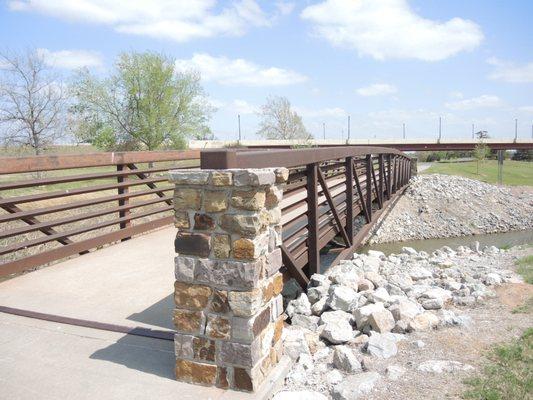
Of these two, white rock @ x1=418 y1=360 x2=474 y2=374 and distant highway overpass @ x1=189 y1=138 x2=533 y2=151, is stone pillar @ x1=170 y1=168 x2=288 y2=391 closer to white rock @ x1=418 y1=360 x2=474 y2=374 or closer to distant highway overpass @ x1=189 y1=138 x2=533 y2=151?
white rock @ x1=418 y1=360 x2=474 y2=374

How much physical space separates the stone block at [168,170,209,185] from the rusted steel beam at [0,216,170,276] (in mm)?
3229

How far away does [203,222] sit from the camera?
2.96 m

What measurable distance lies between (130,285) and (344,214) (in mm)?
4913

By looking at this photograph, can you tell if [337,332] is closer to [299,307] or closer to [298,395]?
[299,307]

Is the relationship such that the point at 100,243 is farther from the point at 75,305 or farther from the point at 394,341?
the point at 394,341

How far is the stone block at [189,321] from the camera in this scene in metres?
3.02

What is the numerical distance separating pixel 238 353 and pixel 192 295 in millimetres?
486

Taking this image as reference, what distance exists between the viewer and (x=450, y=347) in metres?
3.93

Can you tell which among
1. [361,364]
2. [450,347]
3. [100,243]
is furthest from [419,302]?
[100,243]

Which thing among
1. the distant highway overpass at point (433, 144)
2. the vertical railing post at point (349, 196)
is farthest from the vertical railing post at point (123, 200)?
the distant highway overpass at point (433, 144)

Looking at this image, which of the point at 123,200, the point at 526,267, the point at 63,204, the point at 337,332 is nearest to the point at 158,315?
the point at 337,332

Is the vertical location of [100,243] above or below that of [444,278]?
above

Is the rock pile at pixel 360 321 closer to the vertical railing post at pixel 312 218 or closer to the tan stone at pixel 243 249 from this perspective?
the vertical railing post at pixel 312 218

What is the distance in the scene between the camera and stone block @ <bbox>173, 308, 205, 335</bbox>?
3.02 m
